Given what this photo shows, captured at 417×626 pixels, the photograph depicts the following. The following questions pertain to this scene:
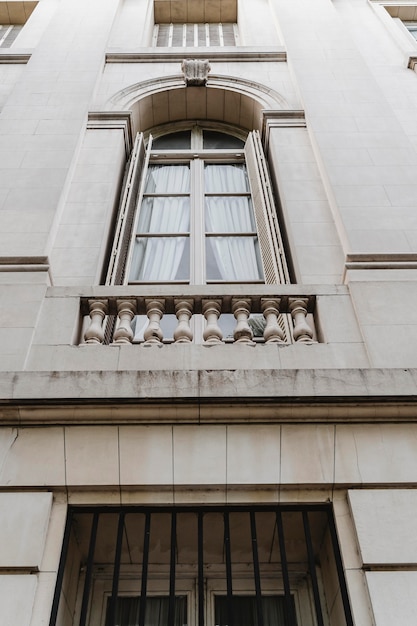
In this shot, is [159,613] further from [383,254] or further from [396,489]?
[383,254]

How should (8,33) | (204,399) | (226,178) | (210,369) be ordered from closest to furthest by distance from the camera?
(204,399) < (210,369) < (226,178) < (8,33)

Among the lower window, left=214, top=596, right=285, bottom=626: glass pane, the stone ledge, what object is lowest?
left=214, top=596, right=285, bottom=626: glass pane

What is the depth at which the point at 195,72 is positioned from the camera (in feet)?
34.2

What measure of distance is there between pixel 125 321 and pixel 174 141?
602 cm

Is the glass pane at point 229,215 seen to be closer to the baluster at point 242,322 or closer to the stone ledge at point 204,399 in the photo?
the baluster at point 242,322

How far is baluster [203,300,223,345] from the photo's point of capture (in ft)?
17.3

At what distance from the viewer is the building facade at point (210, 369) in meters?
4.09

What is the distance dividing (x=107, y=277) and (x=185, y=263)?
4.51 feet

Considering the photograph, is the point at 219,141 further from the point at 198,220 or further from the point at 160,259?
the point at 160,259

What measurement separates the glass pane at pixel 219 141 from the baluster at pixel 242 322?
217 inches

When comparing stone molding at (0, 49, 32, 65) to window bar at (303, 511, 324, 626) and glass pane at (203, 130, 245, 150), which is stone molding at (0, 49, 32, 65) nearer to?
glass pane at (203, 130, 245, 150)

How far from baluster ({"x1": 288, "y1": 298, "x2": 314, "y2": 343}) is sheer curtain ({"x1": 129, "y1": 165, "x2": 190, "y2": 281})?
2248mm

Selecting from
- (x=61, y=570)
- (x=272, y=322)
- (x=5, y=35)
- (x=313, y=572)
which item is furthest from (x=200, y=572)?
(x=5, y=35)

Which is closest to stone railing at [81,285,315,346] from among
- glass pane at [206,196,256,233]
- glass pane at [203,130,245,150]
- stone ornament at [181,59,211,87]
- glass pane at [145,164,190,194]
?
glass pane at [206,196,256,233]
